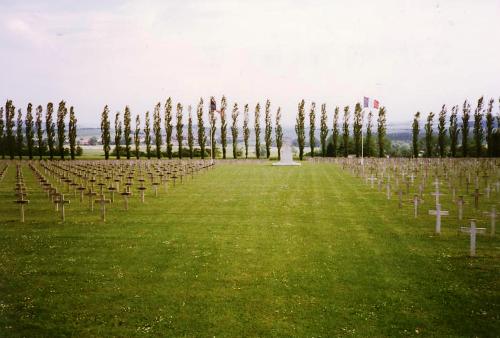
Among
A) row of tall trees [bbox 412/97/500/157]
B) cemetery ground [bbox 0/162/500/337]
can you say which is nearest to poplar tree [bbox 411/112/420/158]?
row of tall trees [bbox 412/97/500/157]

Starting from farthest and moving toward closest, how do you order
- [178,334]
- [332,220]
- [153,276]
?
1. [332,220]
2. [153,276]
3. [178,334]

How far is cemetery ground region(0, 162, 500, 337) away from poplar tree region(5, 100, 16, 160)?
221 feet

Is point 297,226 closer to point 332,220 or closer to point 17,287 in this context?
point 332,220

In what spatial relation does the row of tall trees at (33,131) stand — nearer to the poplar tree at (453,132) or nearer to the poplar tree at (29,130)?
the poplar tree at (29,130)

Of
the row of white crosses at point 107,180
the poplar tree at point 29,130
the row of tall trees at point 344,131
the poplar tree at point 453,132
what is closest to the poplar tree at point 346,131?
the row of tall trees at point 344,131

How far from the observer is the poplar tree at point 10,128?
3083 inches

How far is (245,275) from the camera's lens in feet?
36.4

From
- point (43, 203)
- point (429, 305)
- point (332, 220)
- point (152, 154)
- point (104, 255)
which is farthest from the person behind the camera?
point (152, 154)

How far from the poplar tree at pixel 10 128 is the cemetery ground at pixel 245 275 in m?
67.2

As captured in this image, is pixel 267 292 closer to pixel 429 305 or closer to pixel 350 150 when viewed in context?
pixel 429 305

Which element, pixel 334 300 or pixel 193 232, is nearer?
pixel 334 300

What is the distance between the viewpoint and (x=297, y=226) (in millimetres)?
17062

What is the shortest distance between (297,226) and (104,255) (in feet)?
24.1

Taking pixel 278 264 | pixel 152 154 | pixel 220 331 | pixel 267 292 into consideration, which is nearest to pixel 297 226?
pixel 278 264
